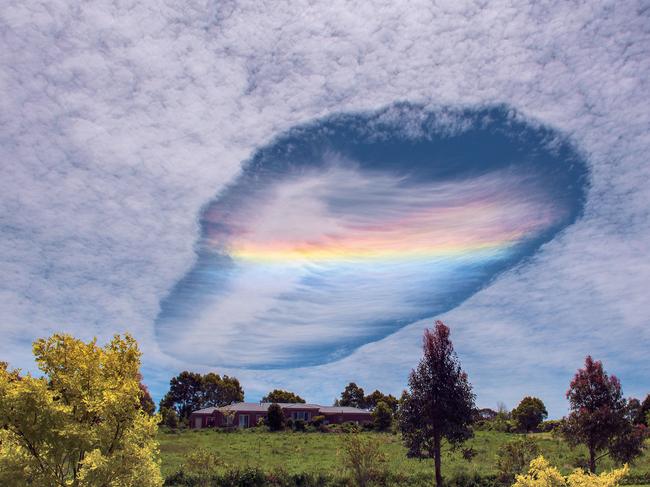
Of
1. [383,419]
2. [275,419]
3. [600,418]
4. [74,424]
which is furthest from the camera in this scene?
[383,419]

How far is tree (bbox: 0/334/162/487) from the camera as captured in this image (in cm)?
1391

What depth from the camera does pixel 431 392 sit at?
101ft

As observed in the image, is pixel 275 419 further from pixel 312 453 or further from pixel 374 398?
pixel 374 398

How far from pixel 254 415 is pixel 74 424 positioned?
71.9 m

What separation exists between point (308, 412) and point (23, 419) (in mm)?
77920

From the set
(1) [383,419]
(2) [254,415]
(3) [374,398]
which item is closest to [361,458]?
(1) [383,419]

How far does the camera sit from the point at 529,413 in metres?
87.4

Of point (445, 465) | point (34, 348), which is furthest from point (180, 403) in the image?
point (34, 348)

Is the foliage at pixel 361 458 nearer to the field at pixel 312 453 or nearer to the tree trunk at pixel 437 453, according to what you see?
the field at pixel 312 453

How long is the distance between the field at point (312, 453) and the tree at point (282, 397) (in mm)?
54144

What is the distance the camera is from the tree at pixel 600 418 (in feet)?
95.3

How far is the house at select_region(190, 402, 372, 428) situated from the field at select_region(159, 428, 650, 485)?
17446mm

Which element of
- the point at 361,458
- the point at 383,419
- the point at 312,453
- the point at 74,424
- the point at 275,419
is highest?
the point at 74,424

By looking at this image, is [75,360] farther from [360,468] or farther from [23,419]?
[360,468]
